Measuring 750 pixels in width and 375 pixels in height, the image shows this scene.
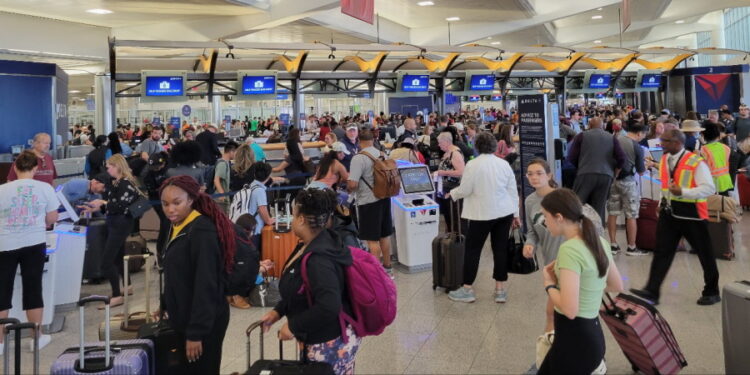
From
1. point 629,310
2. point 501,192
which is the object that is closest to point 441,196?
point 501,192

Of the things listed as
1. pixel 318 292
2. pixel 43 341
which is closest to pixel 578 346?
pixel 318 292

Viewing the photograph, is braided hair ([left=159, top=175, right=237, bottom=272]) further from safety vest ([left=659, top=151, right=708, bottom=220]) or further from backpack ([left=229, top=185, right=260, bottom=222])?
safety vest ([left=659, top=151, right=708, bottom=220])

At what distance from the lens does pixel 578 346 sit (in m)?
3.12

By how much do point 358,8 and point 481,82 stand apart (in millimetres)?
13274

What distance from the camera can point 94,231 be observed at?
7211 millimetres

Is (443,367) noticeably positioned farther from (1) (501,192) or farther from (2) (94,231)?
(2) (94,231)

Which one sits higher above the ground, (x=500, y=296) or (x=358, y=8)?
(x=358, y=8)

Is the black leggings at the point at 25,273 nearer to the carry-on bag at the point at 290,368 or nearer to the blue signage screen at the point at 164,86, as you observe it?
the carry-on bag at the point at 290,368

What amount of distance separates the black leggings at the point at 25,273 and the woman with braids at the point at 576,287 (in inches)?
156

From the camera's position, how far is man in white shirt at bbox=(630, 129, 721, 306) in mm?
5473

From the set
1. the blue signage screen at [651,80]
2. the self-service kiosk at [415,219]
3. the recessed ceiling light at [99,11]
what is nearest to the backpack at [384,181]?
the self-service kiosk at [415,219]

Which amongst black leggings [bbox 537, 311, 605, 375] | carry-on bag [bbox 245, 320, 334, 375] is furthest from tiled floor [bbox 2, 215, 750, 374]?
carry-on bag [bbox 245, 320, 334, 375]

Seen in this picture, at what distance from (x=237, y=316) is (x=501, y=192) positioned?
9.07 feet

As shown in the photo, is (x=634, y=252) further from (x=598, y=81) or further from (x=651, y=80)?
(x=651, y=80)
